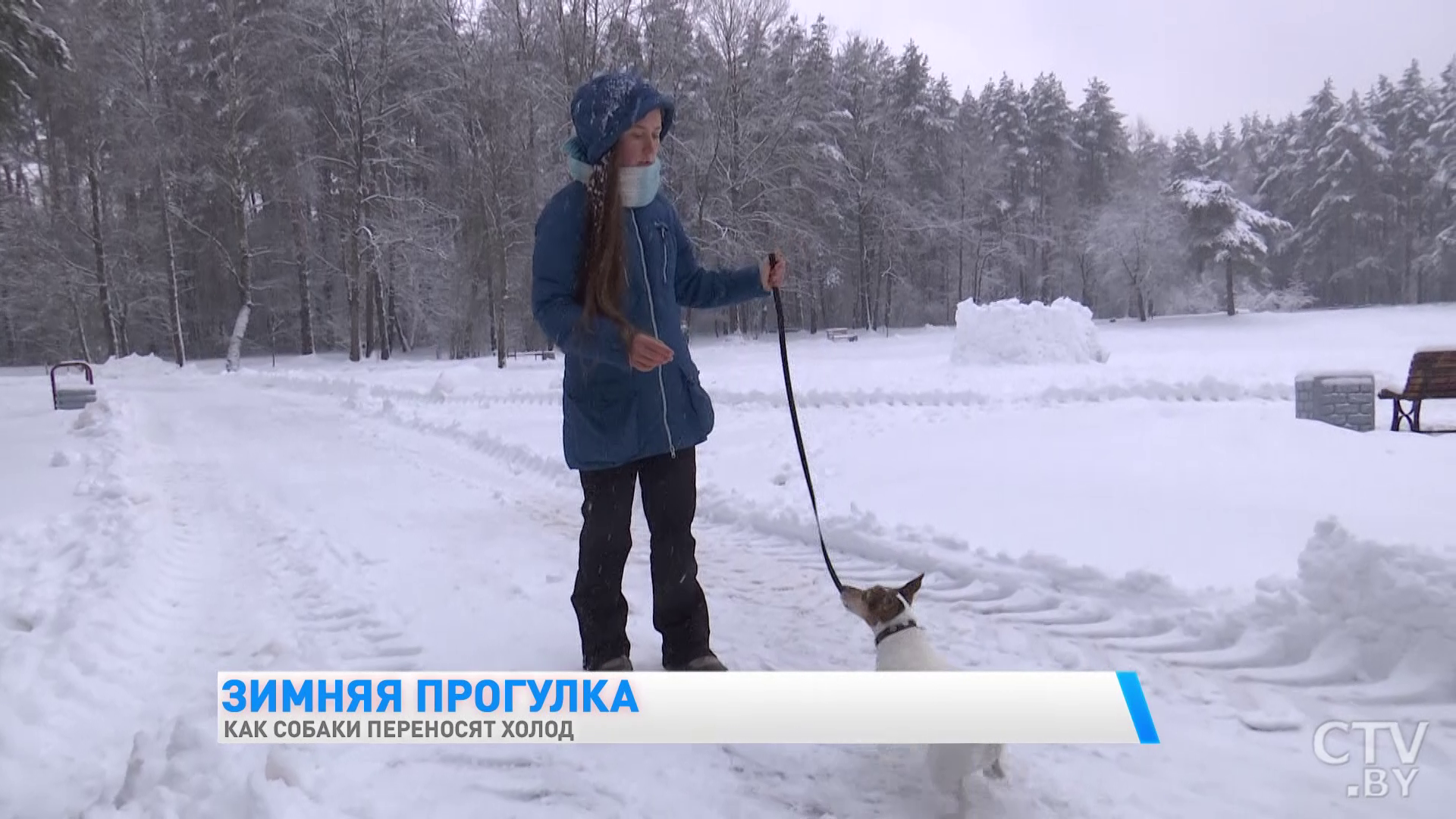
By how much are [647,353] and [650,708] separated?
3.68 ft

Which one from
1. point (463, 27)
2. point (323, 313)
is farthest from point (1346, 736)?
point (323, 313)

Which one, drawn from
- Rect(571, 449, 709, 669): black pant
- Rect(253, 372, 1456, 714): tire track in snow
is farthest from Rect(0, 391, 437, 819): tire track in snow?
Rect(253, 372, 1456, 714): tire track in snow

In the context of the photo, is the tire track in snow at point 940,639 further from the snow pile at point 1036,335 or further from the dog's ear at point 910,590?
the snow pile at point 1036,335

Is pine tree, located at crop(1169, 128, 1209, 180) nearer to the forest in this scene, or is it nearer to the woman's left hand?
the forest

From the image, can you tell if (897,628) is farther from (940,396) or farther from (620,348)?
(940,396)

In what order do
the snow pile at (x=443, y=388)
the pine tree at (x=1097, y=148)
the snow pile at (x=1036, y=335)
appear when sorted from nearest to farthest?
the snow pile at (x=443, y=388), the snow pile at (x=1036, y=335), the pine tree at (x=1097, y=148)

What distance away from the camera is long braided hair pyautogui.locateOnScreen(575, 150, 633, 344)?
9.12 feet

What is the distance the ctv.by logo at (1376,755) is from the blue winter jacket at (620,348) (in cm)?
225

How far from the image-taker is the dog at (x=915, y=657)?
220cm

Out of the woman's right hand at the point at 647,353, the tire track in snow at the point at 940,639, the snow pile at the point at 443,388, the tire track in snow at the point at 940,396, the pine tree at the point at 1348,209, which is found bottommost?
the tire track in snow at the point at 940,639

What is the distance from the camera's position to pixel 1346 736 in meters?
2.64

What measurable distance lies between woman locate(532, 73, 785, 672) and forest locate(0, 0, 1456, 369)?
17228 millimetres

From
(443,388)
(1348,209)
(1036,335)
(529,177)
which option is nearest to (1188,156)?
(1348,209)

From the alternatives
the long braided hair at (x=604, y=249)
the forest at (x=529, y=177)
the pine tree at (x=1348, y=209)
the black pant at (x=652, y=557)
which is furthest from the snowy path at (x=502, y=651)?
the pine tree at (x=1348, y=209)
